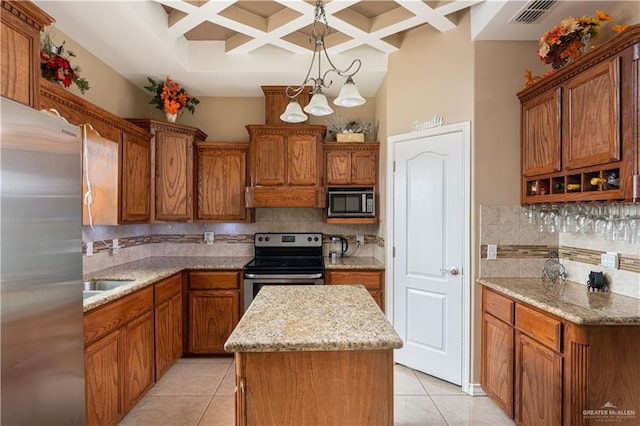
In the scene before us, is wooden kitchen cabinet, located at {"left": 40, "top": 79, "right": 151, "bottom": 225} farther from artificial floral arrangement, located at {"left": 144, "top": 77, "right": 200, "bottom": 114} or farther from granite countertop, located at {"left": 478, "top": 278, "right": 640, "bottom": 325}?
granite countertop, located at {"left": 478, "top": 278, "right": 640, "bottom": 325}

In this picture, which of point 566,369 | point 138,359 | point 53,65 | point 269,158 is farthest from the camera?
point 269,158

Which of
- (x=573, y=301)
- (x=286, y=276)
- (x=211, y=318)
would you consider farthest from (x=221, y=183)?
(x=573, y=301)

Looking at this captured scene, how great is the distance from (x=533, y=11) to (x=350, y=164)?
6.28ft

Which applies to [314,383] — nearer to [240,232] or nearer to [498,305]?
[498,305]

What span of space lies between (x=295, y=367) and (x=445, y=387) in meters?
1.97

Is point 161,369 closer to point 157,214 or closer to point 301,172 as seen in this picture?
point 157,214

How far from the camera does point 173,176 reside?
339cm

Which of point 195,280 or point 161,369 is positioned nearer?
point 161,369

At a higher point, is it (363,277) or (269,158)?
(269,158)

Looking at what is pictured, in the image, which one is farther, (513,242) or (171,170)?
(171,170)

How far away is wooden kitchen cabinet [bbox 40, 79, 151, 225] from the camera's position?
6.82 feet

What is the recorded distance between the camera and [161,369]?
2814 mm

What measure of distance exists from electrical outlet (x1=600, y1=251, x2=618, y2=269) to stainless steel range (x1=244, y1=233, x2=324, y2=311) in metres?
2.11

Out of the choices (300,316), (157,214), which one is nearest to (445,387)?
(300,316)
